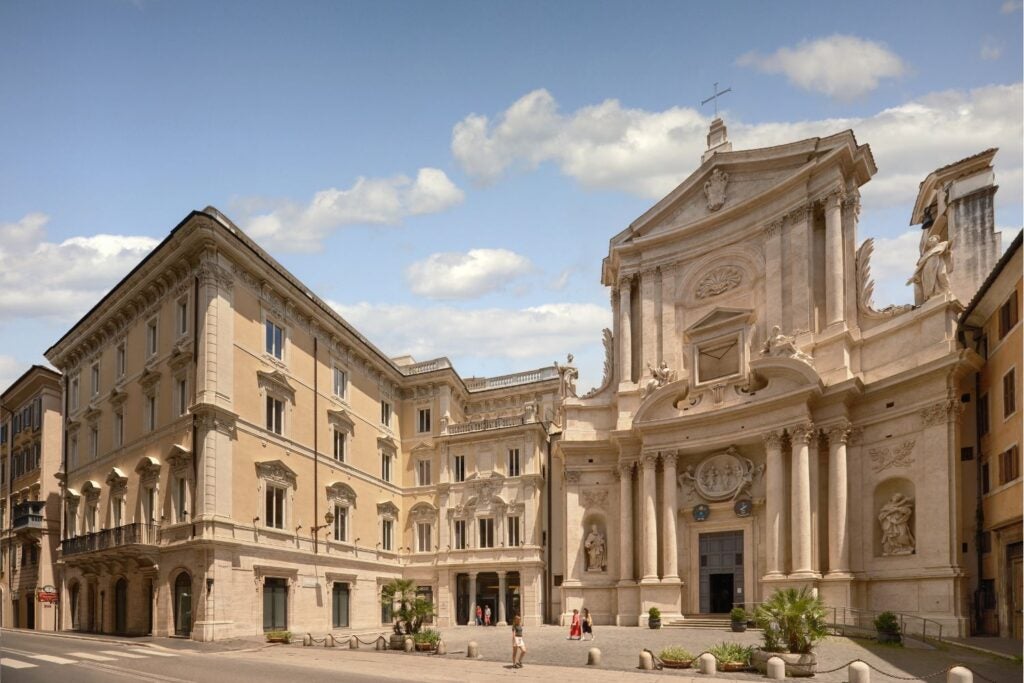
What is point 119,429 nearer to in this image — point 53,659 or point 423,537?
point 53,659

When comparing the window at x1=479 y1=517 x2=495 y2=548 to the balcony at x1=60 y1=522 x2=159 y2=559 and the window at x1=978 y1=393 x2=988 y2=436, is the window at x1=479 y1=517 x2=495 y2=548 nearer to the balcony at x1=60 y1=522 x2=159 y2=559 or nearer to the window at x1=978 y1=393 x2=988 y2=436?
the balcony at x1=60 y1=522 x2=159 y2=559

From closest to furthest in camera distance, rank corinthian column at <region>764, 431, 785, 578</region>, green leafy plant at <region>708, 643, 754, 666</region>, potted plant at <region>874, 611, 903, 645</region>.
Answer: green leafy plant at <region>708, 643, 754, 666</region>
potted plant at <region>874, 611, 903, 645</region>
corinthian column at <region>764, 431, 785, 578</region>

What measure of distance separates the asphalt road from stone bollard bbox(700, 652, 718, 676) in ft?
31.7

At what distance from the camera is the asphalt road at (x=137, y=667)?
24673 mm

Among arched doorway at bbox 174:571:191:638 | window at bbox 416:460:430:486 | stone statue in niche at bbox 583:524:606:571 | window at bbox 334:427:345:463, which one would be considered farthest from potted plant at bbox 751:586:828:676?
window at bbox 416:460:430:486

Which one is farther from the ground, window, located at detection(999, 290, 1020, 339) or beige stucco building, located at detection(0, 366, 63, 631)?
window, located at detection(999, 290, 1020, 339)

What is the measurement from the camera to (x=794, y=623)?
85.3ft

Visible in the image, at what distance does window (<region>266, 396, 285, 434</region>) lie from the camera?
45766mm

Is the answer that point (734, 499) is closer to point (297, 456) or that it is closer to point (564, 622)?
point (564, 622)

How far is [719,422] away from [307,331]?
24282mm

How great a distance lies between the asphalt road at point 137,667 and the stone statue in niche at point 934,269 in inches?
1159

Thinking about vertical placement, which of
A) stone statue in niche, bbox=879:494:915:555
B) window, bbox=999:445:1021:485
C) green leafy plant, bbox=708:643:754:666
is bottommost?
green leafy plant, bbox=708:643:754:666

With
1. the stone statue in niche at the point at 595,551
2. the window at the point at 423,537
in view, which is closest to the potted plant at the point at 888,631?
the stone statue in niche at the point at 595,551

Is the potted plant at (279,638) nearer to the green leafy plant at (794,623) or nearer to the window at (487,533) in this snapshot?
the window at (487,533)
